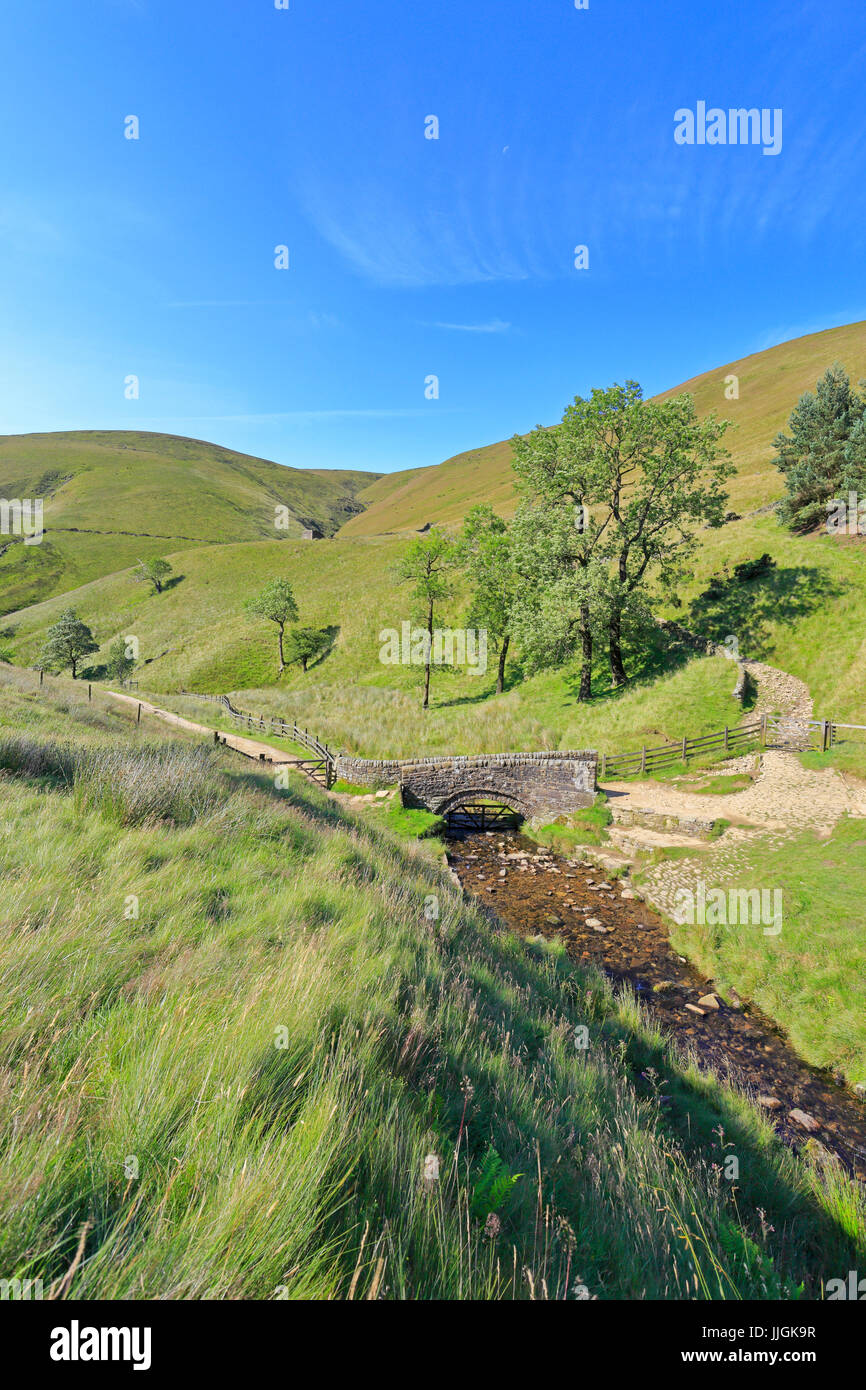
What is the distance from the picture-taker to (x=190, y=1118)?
2.12 metres

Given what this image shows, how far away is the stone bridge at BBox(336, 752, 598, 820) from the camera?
18781mm

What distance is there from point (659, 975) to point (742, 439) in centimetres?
7973

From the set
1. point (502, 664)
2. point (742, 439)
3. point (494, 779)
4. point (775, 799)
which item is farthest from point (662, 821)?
point (742, 439)

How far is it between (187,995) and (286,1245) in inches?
62.9

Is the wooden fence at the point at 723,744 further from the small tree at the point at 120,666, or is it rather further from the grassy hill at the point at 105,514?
the grassy hill at the point at 105,514

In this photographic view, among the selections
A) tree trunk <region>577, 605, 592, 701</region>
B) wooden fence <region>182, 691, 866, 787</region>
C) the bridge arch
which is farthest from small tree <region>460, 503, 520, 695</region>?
the bridge arch

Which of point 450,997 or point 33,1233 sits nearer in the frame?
point 33,1233

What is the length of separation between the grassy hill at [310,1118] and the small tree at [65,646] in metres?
64.8

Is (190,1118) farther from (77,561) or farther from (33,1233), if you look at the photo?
(77,561)

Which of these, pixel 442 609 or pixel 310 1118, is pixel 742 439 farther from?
pixel 310 1118

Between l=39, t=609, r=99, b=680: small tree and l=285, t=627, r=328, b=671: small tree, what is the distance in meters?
27.5

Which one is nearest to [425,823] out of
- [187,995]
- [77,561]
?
[187,995]

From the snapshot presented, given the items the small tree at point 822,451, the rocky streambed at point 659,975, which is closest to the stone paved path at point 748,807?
the rocky streambed at point 659,975

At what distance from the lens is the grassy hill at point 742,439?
55.0 meters
